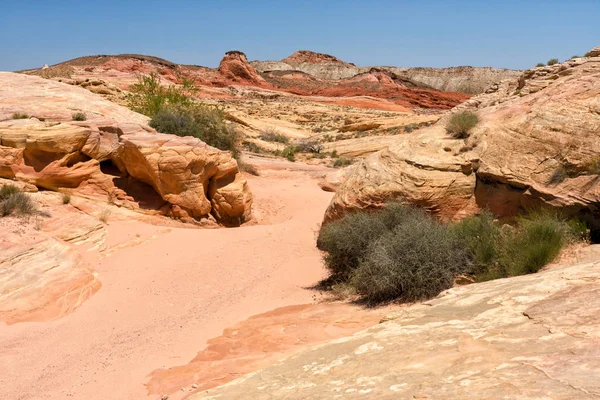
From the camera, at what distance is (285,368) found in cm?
444

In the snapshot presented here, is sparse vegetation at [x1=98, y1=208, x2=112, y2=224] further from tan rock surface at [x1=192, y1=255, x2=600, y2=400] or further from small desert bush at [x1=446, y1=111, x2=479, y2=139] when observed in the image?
tan rock surface at [x1=192, y1=255, x2=600, y2=400]

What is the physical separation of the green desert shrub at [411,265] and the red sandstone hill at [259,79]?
44718 mm

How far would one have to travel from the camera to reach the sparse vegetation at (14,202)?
9188 millimetres

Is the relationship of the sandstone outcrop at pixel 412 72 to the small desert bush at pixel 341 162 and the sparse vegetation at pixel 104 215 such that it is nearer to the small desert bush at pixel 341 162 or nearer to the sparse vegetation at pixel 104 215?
the small desert bush at pixel 341 162

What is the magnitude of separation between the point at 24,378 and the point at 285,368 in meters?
3.12

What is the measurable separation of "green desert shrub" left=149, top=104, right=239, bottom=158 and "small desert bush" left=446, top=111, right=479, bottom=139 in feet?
24.4

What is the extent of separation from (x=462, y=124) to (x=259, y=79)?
2432 inches

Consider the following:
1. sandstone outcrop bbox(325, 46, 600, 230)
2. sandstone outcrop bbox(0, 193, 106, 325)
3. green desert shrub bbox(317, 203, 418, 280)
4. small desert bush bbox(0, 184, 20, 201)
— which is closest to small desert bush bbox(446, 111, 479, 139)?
sandstone outcrop bbox(325, 46, 600, 230)

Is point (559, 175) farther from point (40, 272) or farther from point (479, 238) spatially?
point (40, 272)

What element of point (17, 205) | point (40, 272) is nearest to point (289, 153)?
point (17, 205)

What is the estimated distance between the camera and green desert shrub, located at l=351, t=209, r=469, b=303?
7125mm

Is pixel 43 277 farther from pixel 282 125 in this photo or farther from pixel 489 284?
pixel 282 125

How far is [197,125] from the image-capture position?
53.1 feet

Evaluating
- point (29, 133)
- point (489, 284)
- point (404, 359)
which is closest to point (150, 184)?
point (29, 133)
